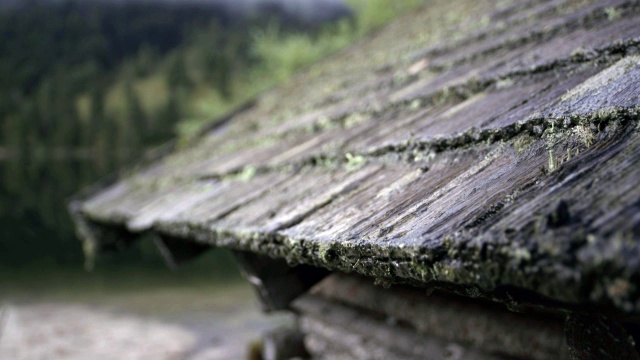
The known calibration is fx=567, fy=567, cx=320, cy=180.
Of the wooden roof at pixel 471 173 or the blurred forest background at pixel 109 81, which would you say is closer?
the wooden roof at pixel 471 173

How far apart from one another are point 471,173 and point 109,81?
124 meters

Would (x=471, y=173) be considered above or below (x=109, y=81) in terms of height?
below

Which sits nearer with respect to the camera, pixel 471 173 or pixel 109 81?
pixel 471 173

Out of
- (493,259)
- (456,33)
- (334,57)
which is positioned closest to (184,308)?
(334,57)

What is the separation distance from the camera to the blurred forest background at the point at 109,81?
57.9ft

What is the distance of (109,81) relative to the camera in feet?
379

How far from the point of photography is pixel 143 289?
13.2 metres

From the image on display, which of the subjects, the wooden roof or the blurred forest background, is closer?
the wooden roof

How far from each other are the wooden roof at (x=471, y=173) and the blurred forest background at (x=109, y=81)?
9.81 feet

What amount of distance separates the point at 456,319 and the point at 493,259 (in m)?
1.45

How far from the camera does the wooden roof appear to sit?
671 millimetres

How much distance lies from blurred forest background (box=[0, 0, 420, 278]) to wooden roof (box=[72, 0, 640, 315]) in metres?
2.99

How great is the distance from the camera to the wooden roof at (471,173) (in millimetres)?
671

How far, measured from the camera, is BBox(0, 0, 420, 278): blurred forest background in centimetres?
1764
